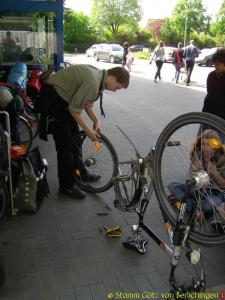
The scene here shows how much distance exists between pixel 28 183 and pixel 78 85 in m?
1.09

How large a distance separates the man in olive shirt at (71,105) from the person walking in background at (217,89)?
3.88ft

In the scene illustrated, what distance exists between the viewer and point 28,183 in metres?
3.83

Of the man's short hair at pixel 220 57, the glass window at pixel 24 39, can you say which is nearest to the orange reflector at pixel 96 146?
the man's short hair at pixel 220 57

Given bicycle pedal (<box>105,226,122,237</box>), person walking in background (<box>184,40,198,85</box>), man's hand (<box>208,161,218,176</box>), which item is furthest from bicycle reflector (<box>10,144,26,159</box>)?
person walking in background (<box>184,40,198,85</box>)

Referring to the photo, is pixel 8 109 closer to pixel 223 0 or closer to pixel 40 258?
pixel 40 258

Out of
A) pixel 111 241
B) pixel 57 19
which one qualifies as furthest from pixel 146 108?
pixel 111 241

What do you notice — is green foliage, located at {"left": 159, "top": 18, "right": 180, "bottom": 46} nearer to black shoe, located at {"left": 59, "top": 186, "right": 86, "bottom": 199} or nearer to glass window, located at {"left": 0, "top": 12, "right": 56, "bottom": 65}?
glass window, located at {"left": 0, "top": 12, "right": 56, "bottom": 65}

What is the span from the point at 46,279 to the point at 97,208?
52.3 inches

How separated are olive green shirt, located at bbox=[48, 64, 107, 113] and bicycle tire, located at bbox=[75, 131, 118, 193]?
1.97ft

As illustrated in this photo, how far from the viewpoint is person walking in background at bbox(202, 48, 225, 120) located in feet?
14.1

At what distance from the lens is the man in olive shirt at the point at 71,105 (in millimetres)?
3777

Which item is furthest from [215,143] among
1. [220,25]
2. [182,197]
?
[220,25]

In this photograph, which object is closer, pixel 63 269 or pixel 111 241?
pixel 63 269

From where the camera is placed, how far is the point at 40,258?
3244 millimetres
